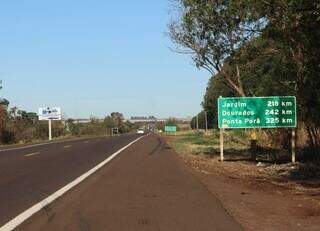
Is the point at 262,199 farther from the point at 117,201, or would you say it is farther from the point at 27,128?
the point at 27,128

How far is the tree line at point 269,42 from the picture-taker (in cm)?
1482

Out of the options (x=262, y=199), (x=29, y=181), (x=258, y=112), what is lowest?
(x=262, y=199)

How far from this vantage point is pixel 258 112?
26281 millimetres

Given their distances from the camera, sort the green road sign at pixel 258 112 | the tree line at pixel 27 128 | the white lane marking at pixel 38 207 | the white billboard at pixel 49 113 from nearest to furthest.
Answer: the white lane marking at pixel 38 207 < the green road sign at pixel 258 112 < the tree line at pixel 27 128 < the white billboard at pixel 49 113

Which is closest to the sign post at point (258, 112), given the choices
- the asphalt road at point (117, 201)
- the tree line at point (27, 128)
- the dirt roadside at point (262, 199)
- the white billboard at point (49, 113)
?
the dirt roadside at point (262, 199)

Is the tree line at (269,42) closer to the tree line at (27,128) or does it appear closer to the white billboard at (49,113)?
the tree line at (27,128)

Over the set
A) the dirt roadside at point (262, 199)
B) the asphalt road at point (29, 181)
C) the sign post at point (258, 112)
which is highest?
the sign post at point (258, 112)

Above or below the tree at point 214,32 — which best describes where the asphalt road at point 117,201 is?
below

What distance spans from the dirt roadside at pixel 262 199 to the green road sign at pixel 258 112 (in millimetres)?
4122

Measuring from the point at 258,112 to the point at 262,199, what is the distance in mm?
12719

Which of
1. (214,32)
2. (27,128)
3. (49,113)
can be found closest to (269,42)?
(214,32)

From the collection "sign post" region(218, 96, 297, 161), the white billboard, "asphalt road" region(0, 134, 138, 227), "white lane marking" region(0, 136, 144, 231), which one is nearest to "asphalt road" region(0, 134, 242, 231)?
"asphalt road" region(0, 134, 138, 227)

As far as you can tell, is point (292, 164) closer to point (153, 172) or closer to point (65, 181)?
point (153, 172)

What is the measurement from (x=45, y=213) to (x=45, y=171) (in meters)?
10.0
